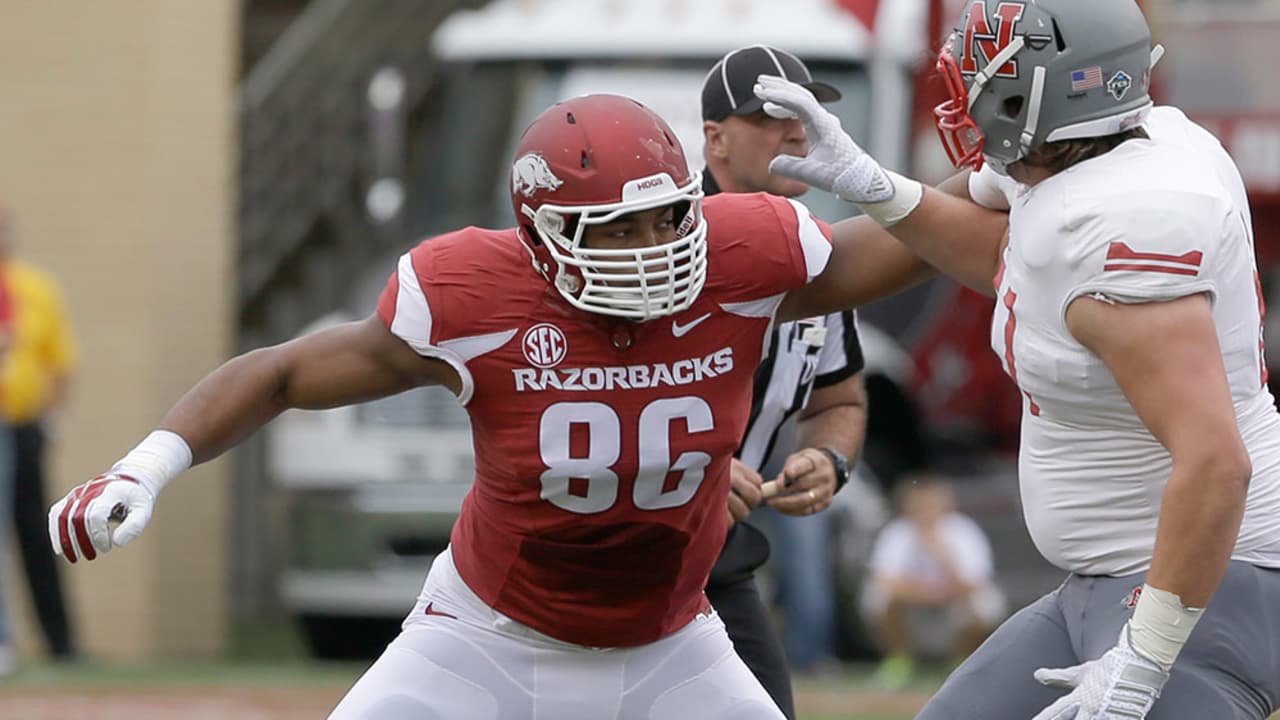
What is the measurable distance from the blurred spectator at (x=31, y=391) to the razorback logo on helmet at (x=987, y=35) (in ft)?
20.9

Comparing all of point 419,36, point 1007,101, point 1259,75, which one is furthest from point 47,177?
point 1007,101

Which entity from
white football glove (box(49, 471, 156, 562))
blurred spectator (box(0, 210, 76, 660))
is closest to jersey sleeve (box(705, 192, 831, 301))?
white football glove (box(49, 471, 156, 562))

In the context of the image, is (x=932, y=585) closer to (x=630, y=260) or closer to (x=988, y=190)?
(x=988, y=190)

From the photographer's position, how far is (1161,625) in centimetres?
321

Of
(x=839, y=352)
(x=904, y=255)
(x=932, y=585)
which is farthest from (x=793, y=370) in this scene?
(x=932, y=585)

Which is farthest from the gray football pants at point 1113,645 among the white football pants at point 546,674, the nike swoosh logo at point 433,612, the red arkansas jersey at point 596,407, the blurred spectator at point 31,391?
the blurred spectator at point 31,391

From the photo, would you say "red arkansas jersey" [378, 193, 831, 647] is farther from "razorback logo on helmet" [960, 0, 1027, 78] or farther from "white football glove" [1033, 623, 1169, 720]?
"white football glove" [1033, 623, 1169, 720]

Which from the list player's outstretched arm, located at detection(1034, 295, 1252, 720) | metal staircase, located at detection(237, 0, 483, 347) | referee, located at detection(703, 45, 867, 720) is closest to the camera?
player's outstretched arm, located at detection(1034, 295, 1252, 720)

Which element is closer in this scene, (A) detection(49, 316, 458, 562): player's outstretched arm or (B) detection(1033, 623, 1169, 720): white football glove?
(B) detection(1033, 623, 1169, 720): white football glove

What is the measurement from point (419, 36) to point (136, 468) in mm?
11083

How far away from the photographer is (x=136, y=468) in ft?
11.9

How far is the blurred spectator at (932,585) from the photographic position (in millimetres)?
9461

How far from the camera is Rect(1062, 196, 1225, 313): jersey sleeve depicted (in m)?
3.21

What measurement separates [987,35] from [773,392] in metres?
1.20
